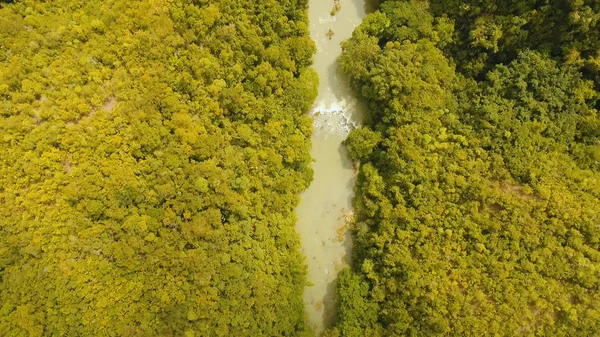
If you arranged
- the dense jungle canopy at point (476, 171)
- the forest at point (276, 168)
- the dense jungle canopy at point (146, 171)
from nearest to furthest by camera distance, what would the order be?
the dense jungle canopy at point (146, 171) < the forest at point (276, 168) < the dense jungle canopy at point (476, 171)

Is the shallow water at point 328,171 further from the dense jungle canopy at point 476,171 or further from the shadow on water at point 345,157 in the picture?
the dense jungle canopy at point 476,171

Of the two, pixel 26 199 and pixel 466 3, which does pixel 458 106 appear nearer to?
pixel 466 3

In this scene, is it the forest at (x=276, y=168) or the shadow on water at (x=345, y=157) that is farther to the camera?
the shadow on water at (x=345, y=157)

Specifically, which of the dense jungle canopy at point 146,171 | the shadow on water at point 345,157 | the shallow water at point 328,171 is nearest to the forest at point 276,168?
the dense jungle canopy at point 146,171

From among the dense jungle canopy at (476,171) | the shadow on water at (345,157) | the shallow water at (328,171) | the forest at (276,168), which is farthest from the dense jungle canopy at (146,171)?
the dense jungle canopy at (476,171)

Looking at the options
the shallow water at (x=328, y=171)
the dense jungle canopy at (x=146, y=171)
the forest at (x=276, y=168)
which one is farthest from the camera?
the shallow water at (x=328, y=171)

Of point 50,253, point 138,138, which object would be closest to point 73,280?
point 50,253

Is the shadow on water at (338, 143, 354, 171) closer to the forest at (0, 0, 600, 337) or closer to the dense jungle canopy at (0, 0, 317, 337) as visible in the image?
the forest at (0, 0, 600, 337)
